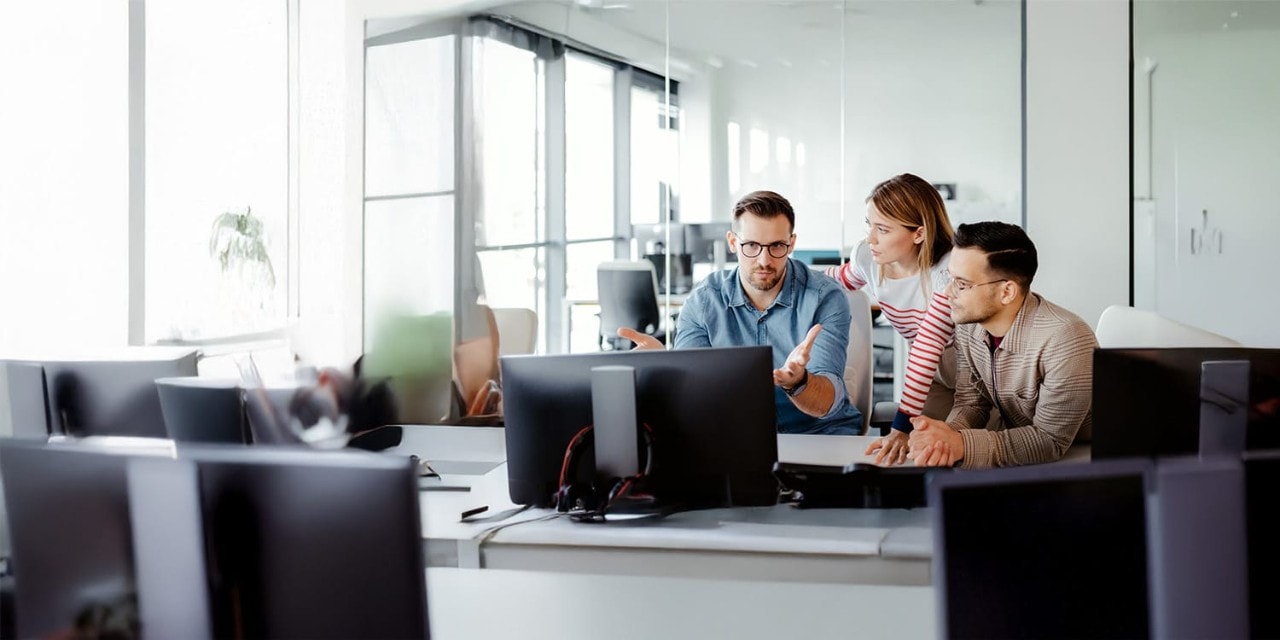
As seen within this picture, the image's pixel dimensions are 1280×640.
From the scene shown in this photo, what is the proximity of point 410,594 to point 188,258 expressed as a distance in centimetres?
401

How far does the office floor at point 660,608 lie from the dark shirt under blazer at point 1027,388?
35cm

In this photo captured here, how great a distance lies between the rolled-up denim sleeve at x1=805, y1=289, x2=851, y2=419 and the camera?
2.88m

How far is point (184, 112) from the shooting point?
4727 millimetres

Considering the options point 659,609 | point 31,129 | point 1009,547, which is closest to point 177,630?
point 1009,547

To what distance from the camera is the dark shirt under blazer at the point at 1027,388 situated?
2.29 metres

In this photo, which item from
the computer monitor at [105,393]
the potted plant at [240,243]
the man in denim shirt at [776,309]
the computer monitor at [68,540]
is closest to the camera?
the computer monitor at [68,540]

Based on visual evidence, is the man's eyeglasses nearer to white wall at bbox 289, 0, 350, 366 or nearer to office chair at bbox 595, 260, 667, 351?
office chair at bbox 595, 260, 667, 351

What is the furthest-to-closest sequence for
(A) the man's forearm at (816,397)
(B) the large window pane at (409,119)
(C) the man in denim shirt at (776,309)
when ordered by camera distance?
(B) the large window pane at (409,119) < (C) the man in denim shirt at (776,309) < (A) the man's forearm at (816,397)

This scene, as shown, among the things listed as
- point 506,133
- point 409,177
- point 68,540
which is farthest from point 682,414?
point 409,177

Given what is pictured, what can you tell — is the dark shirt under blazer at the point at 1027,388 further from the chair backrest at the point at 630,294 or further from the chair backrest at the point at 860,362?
the chair backrest at the point at 630,294

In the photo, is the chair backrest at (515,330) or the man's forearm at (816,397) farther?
the chair backrest at (515,330)

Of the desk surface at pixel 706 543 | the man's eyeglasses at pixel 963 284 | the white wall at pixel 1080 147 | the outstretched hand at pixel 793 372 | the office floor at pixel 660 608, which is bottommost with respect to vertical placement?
the office floor at pixel 660 608

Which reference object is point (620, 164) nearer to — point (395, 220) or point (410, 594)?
point (395, 220)

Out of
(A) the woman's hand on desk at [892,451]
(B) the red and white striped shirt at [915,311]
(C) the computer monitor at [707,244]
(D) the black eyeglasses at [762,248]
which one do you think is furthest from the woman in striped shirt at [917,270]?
(C) the computer monitor at [707,244]
